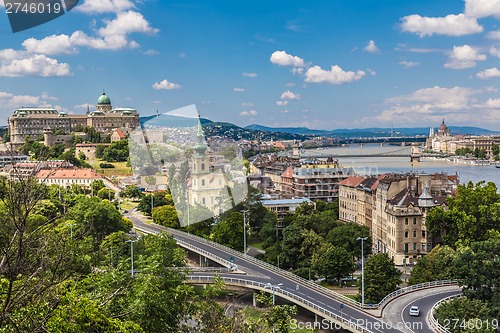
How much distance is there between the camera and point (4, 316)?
7.36 metres

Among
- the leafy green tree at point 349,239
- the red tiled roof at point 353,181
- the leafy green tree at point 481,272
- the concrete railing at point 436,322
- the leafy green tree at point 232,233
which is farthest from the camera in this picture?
the red tiled roof at point 353,181

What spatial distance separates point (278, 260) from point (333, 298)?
9.76 meters

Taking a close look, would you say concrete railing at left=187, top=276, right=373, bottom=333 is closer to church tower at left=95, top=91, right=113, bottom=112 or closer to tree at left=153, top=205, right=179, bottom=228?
tree at left=153, top=205, right=179, bottom=228

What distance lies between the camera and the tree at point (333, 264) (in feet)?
104

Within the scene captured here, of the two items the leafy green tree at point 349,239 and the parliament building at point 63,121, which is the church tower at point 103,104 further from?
the leafy green tree at point 349,239

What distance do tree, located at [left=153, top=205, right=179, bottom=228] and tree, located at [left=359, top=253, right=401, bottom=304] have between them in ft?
80.0

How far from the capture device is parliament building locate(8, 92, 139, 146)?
10806cm

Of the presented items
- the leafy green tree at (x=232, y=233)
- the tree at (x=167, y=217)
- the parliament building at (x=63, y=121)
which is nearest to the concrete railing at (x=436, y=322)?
the leafy green tree at (x=232, y=233)

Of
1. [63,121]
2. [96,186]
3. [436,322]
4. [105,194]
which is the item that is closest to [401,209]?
[436,322]

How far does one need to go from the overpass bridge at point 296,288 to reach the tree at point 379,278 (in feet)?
2.39

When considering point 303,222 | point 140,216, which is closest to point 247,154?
point 140,216

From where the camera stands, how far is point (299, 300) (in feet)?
85.4

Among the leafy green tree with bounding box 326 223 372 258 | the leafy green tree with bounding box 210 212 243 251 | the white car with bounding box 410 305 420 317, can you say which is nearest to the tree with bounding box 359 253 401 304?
the white car with bounding box 410 305 420 317

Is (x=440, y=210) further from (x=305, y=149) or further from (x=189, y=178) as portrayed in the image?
(x=305, y=149)
